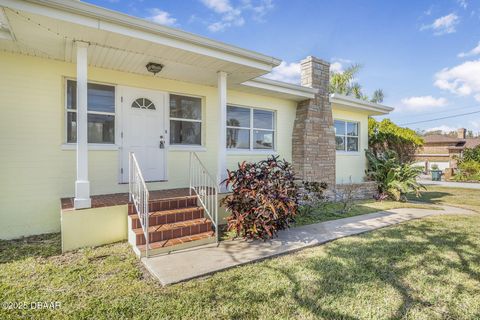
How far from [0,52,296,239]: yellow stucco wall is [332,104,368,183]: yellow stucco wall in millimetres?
8184

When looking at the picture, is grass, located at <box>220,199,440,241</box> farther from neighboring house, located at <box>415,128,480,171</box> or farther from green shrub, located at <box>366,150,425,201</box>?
neighboring house, located at <box>415,128,480,171</box>

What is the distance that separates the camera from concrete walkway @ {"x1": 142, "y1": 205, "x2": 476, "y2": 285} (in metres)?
3.47

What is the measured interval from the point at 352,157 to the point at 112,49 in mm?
9768

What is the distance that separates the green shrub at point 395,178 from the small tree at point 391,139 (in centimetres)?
264

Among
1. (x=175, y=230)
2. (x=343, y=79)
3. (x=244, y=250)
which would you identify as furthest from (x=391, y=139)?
(x=175, y=230)

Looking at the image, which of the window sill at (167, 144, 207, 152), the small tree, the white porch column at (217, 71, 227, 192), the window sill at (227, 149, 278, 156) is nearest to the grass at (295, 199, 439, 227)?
the white porch column at (217, 71, 227, 192)

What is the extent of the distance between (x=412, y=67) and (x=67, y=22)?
21274 millimetres

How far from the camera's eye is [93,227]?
14.6 feet

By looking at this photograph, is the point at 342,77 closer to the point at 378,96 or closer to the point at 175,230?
the point at 378,96

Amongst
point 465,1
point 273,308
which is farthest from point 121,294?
point 465,1

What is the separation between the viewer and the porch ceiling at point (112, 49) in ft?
12.5

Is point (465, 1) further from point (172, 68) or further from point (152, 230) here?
point (152, 230)

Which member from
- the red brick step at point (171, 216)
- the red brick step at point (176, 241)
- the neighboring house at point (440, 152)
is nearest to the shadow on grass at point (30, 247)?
the red brick step at point (171, 216)

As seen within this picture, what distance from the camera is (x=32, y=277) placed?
11.0 ft
